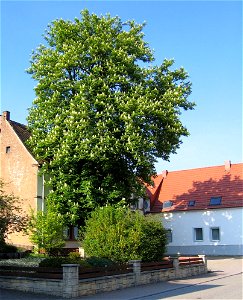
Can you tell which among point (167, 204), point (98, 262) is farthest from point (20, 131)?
point (98, 262)

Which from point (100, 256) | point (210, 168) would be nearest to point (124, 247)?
point (100, 256)

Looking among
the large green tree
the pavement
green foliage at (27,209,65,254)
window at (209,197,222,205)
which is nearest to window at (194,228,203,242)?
window at (209,197,222,205)

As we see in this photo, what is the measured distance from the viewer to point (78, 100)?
28.0 metres

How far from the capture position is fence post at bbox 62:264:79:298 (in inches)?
612

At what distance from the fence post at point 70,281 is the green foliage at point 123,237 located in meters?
5.41

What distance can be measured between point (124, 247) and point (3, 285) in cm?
612

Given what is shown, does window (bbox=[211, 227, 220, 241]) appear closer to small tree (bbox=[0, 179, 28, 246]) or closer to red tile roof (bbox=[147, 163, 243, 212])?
red tile roof (bbox=[147, 163, 243, 212])

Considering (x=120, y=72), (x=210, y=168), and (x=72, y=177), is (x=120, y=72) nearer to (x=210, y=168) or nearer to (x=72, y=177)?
(x=72, y=177)

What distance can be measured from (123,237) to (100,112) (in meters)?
9.75

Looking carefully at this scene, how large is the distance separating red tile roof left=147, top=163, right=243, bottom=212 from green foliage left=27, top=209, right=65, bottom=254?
18.9 m

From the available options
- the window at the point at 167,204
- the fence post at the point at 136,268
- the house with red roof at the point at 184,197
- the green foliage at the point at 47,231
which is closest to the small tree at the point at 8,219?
the fence post at the point at 136,268

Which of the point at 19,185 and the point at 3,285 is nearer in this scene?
the point at 3,285

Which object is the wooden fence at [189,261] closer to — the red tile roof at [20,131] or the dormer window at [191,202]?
the red tile roof at [20,131]

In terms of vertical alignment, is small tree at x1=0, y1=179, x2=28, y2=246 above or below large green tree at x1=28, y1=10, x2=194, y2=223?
below
